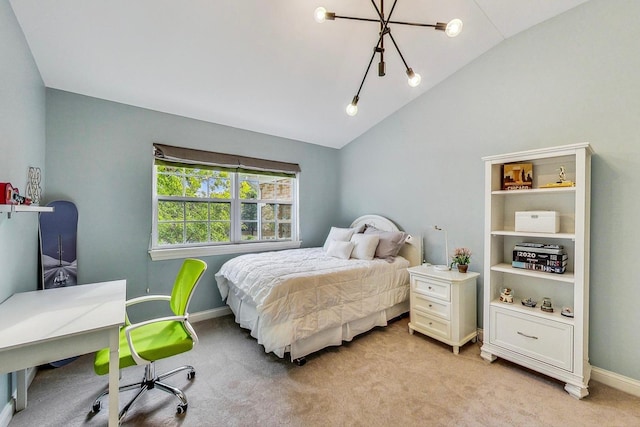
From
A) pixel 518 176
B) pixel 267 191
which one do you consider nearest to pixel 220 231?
pixel 267 191

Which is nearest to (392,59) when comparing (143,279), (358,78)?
(358,78)

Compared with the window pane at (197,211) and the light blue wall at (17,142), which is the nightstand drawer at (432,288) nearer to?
the window pane at (197,211)

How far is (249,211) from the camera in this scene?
361 centimetres

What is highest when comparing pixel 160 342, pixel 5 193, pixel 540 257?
pixel 5 193

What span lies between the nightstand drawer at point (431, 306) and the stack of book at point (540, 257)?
700 millimetres

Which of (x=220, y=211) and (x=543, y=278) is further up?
(x=220, y=211)

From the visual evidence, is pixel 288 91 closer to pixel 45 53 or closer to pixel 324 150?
pixel 324 150

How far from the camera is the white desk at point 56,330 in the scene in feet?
3.79

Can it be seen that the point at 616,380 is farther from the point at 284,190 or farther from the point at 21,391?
the point at 21,391

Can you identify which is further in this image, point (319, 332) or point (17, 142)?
point (319, 332)

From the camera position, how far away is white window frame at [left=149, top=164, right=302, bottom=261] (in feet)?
9.45

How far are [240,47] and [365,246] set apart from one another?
236 cm

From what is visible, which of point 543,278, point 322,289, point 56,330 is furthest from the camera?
point 322,289

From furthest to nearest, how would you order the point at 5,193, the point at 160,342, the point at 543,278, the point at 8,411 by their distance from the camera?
the point at 543,278
the point at 160,342
the point at 8,411
the point at 5,193
